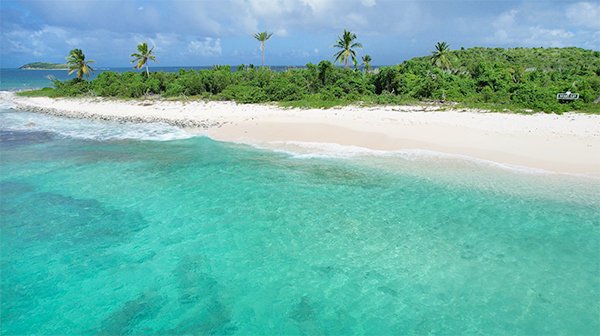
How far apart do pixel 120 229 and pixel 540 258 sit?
11251 millimetres

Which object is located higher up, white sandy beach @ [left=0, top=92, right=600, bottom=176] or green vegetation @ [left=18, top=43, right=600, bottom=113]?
green vegetation @ [left=18, top=43, right=600, bottom=113]

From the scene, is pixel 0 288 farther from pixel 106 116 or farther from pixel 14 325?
pixel 106 116

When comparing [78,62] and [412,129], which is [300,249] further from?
[78,62]

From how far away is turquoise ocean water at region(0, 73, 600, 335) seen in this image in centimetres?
773

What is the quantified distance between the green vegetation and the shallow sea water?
14.0 meters

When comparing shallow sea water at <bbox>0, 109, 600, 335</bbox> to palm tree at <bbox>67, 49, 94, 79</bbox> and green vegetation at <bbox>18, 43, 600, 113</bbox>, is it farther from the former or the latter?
palm tree at <bbox>67, 49, 94, 79</bbox>

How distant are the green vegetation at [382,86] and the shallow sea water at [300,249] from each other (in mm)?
13986

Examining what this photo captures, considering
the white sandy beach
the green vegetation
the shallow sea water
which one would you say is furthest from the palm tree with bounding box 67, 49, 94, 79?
the shallow sea water

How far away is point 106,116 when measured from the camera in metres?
32.6

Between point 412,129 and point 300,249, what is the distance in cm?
1425

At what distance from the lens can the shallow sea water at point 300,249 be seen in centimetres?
773

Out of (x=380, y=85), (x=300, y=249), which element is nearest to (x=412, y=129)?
(x=380, y=85)

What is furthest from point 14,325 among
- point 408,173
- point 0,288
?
point 408,173

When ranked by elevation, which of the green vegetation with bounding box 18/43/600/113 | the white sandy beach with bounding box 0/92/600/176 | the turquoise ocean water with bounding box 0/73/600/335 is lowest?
the turquoise ocean water with bounding box 0/73/600/335
